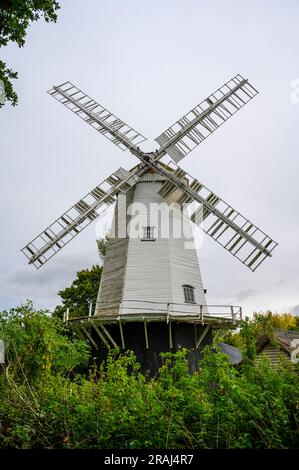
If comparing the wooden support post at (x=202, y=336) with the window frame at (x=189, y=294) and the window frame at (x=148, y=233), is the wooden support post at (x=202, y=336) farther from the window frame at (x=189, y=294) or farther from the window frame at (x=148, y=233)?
the window frame at (x=148, y=233)

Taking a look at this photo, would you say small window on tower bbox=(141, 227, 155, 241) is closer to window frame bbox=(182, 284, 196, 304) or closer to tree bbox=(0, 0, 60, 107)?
window frame bbox=(182, 284, 196, 304)

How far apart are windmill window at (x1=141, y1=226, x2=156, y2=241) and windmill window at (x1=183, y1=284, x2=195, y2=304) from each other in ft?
7.18

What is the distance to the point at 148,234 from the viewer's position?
1681cm

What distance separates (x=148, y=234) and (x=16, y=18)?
10625mm

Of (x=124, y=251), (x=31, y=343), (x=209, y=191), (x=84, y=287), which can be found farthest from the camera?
(x=84, y=287)

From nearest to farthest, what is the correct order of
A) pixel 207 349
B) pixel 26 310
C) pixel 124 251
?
1. pixel 207 349
2. pixel 26 310
3. pixel 124 251

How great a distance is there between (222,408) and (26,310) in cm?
1019

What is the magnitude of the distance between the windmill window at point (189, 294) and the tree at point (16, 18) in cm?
1006

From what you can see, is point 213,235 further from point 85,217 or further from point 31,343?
point 31,343

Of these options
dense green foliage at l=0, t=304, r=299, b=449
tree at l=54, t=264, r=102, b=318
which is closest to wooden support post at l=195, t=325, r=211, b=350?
dense green foliage at l=0, t=304, r=299, b=449

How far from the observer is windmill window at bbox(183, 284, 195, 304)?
51.9 ft

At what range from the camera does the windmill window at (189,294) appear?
623 inches
